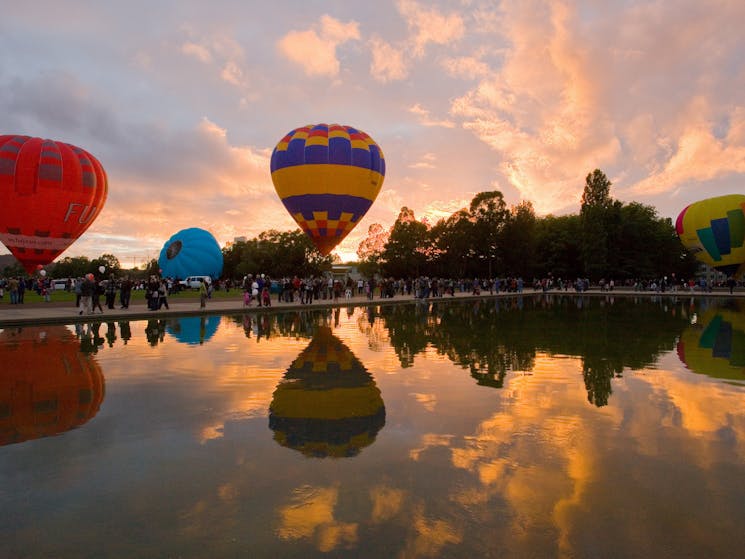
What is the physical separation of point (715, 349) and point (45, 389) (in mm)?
14721

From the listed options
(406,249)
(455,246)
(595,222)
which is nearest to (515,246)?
(455,246)

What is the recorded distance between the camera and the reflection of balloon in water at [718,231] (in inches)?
1992

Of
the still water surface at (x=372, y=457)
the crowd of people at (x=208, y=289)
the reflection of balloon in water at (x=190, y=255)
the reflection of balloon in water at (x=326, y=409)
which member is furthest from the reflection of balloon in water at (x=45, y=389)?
the reflection of balloon in water at (x=190, y=255)

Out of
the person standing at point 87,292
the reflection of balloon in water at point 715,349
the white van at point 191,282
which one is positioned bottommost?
the reflection of balloon in water at point 715,349

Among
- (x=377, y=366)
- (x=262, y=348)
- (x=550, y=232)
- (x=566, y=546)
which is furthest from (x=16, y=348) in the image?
(x=550, y=232)

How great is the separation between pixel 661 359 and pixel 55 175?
113ft

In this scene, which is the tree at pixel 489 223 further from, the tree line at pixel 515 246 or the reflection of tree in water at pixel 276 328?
the reflection of tree in water at pixel 276 328

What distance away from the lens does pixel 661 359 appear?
1140cm

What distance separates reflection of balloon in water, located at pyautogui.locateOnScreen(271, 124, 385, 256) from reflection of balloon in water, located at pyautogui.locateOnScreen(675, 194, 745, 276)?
37.0 m

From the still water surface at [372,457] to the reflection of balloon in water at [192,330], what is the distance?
386 centimetres

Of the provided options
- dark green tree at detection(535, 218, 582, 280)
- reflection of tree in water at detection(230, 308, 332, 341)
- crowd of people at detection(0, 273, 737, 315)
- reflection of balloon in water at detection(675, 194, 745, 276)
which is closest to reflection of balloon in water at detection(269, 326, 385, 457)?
reflection of tree in water at detection(230, 308, 332, 341)

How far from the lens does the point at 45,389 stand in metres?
8.38

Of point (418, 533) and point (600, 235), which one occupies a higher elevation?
point (600, 235)

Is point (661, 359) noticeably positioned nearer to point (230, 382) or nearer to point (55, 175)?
point (230, 382)
